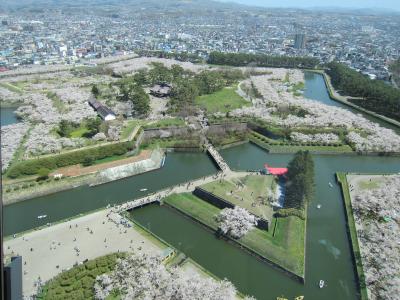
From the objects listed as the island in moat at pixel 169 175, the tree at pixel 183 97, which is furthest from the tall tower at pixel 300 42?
the tree at pixel 183 97

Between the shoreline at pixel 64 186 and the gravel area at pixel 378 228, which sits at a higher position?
the gravel area at pixel 378 228

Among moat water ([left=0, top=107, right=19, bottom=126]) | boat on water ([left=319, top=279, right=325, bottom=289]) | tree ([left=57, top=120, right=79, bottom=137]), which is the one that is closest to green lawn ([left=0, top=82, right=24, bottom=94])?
moat water ([left=0, top=107, right=19, bottom=126])

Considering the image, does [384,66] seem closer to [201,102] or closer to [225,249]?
[201,102]

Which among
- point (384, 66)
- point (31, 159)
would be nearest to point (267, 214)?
point (31, 159)

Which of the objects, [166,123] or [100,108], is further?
[100,108]

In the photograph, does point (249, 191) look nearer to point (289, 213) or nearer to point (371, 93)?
point (289, 213)

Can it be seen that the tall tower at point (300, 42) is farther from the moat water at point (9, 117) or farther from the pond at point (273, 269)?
the moat water at point (9, 117)

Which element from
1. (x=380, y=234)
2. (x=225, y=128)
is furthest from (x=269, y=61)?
(x=380, y=234)
